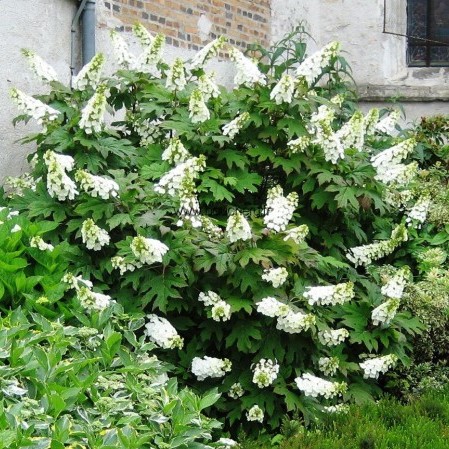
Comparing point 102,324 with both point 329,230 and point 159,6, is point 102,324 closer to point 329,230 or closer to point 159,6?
point 329,230

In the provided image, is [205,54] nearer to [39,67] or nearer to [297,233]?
[39,67]

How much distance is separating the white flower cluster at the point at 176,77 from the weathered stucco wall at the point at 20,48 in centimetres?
157

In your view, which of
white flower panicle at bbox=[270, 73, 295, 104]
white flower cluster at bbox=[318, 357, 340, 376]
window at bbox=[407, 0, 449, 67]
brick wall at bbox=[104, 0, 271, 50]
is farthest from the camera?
window at bbox=[407, 0, 449, 67]

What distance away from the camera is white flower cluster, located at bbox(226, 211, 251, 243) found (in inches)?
205

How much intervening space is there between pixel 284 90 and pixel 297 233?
105 cm

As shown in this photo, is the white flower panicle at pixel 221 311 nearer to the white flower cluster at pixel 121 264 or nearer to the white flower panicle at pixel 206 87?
the white flower cluster at pixel 121 264

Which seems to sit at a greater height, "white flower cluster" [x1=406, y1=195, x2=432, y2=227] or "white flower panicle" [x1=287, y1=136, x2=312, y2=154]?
"white flower panicle" [x1=287, y1=136, x2=312, y2=154]

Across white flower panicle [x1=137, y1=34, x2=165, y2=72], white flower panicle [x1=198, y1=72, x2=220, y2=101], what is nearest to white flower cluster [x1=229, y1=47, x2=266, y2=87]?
white flower panicle [x1=198, y1=72, x2=220, y2=101]

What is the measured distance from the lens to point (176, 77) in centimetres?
623

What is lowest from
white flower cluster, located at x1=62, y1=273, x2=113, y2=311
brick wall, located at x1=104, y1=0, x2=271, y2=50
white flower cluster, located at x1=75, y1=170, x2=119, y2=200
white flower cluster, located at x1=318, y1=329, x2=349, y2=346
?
white flower cluster, located at x1=318, y1=329, x2=349, y2=346

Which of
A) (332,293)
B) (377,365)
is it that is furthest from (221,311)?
(377,365)

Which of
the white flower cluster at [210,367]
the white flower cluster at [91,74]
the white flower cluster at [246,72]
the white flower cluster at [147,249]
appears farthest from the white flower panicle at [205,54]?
the white flower cluster at [210,367]

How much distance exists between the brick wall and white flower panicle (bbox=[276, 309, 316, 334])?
3.91m

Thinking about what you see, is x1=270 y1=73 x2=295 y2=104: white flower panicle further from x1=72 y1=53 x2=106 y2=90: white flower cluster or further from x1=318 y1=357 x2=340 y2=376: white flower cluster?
x1=318 y1=357 x2=340 y2=376: white flower cluster
